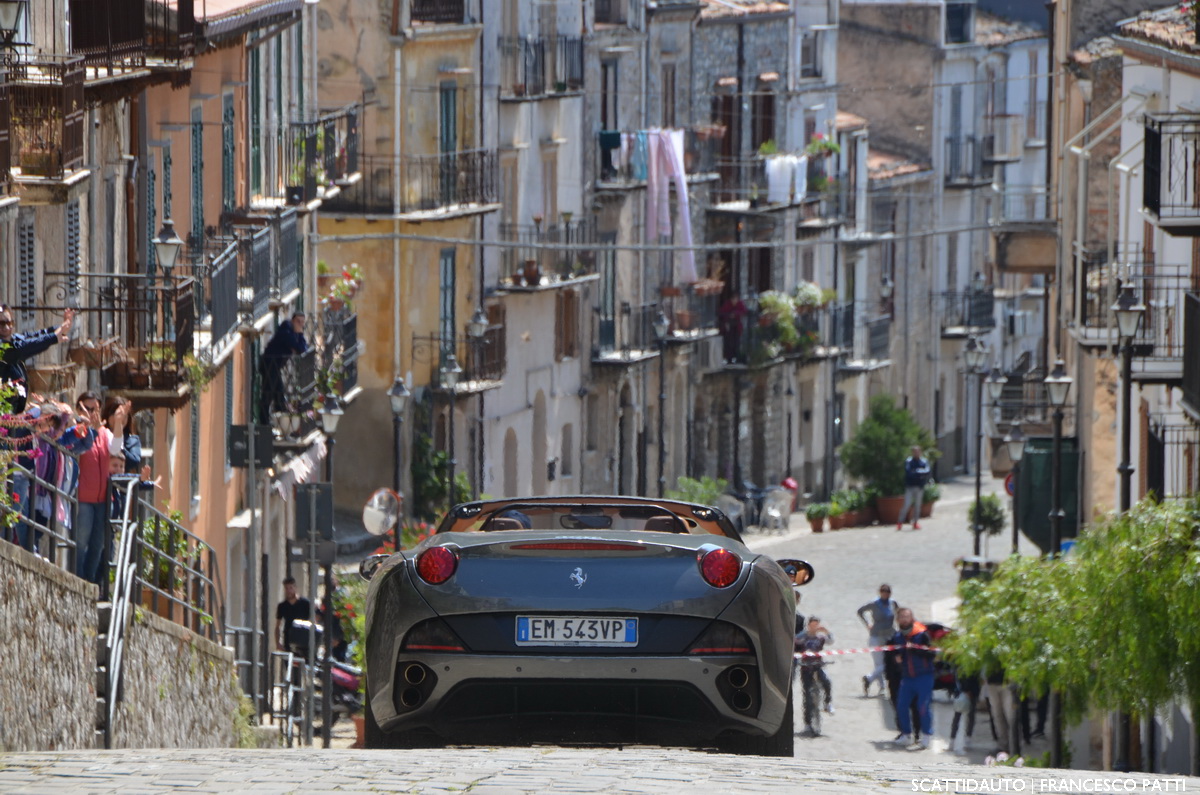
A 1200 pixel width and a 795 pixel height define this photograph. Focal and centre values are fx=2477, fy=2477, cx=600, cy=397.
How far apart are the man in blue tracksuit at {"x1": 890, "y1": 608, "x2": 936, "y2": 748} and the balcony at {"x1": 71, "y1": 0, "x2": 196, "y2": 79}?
9.49 m

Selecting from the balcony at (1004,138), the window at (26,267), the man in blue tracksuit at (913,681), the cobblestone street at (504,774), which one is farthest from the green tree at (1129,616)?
the balcony at (1004,138)

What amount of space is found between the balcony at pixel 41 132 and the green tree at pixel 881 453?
3737cm

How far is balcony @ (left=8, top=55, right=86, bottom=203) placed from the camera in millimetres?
18594

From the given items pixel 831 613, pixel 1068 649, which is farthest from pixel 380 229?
pixel 1068 649

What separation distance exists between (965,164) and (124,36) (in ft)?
174

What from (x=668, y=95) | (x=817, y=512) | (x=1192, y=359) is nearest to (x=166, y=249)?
(x=1192, y=359)

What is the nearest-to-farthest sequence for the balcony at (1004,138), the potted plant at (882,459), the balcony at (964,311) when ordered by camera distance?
the potted plant at (882,459), the balcony at (964,311), the balcony at (1004,138)

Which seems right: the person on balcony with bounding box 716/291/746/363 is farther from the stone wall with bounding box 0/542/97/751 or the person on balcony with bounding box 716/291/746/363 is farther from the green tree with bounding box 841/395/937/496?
the stone wall with bounding box 0/542/97/751

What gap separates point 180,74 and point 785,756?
1348cm

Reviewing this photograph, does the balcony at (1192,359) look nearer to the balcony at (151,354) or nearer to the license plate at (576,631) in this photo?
the balcony at (151,354)

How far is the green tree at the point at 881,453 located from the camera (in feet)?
180

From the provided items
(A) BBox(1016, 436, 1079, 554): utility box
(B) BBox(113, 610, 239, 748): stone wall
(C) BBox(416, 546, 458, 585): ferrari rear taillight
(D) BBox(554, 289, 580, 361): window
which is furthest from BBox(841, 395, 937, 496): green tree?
(C) BBox(416, 546, 458, 585): ferrari rear taillight

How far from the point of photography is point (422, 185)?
1694 inches

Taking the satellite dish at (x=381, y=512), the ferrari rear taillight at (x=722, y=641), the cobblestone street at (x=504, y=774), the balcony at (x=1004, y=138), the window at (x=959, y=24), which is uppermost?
the window at (x=959, y=24)
